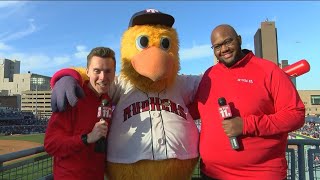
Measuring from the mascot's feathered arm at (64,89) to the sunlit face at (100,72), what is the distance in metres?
0.15

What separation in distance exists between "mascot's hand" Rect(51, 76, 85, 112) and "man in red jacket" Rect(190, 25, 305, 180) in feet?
3.98

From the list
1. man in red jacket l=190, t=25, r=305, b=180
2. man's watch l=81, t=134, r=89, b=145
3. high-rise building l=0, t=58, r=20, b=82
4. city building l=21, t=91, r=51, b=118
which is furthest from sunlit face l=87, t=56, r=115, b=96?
high-rise building l=0, t=58, r=20, b=82

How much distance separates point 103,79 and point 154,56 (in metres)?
0.52

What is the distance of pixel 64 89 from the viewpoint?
2752mm

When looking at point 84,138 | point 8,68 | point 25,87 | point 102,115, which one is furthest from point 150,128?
point 8,68

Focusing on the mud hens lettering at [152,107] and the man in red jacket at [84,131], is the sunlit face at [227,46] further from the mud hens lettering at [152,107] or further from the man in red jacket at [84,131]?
the man in red jacket at [84,131]

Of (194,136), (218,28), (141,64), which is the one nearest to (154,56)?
(141,64)

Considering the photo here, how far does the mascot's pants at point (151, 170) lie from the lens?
290 cm

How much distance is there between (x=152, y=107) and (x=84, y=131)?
2.29ft

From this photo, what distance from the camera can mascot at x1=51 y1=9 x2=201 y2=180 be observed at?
290 cm

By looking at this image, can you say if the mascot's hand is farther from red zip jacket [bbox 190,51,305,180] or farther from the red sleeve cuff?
red zip jacket [bbox 190,51,305,180]

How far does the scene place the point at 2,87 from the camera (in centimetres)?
12088

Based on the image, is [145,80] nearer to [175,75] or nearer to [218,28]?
[175,75]

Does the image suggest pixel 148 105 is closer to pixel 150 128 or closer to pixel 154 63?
pixel 150 128
